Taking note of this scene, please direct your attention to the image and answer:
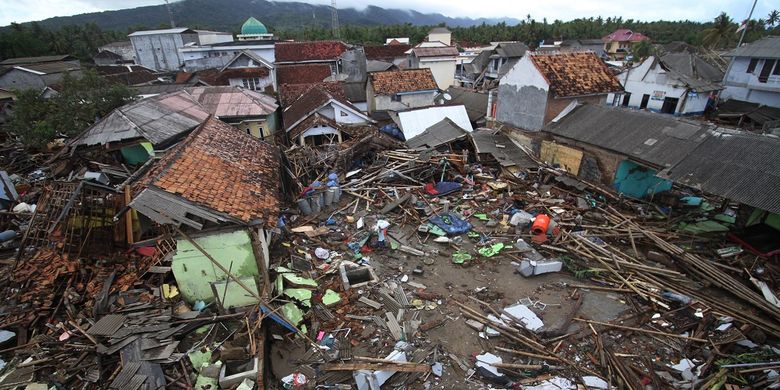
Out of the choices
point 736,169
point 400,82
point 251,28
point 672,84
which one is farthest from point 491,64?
point 736,169

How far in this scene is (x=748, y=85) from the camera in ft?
97.7

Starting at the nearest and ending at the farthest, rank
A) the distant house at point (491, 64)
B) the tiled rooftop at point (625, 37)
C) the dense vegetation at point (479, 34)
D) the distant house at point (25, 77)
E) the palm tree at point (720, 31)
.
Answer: the distant house at point (25, 77), the distant house at point (491, 64), the palm tree at point (720, 31), the dense vegetation at point (479, 34), the tiled rooftop at point (625, 37)

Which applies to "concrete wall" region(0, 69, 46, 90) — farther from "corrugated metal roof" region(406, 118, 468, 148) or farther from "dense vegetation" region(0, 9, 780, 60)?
"corrugated metal roof" region(406, 118, 468, 148)

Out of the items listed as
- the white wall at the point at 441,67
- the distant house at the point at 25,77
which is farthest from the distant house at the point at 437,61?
the distant house at the point at 25,77

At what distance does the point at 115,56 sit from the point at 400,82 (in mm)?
58949

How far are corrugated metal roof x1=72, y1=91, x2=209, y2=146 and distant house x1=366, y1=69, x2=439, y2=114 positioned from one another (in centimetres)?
1502

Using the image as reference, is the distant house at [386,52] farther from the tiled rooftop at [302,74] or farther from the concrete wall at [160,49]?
the concrete wall at [160,49]

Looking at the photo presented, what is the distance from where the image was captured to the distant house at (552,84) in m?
19.4

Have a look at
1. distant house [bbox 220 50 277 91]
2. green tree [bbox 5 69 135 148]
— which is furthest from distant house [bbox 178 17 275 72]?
green tree [bbox 5 69 135 148]

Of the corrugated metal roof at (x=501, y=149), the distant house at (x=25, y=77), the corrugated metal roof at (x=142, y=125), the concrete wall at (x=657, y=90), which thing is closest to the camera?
the corrugated metal roof at (x=142, y=125)

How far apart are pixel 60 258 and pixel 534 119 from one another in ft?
73.4

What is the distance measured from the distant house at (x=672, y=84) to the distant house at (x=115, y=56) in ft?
247

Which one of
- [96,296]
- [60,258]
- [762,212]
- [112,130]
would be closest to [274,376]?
[96,296]

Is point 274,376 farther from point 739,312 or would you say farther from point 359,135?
point 359,135
